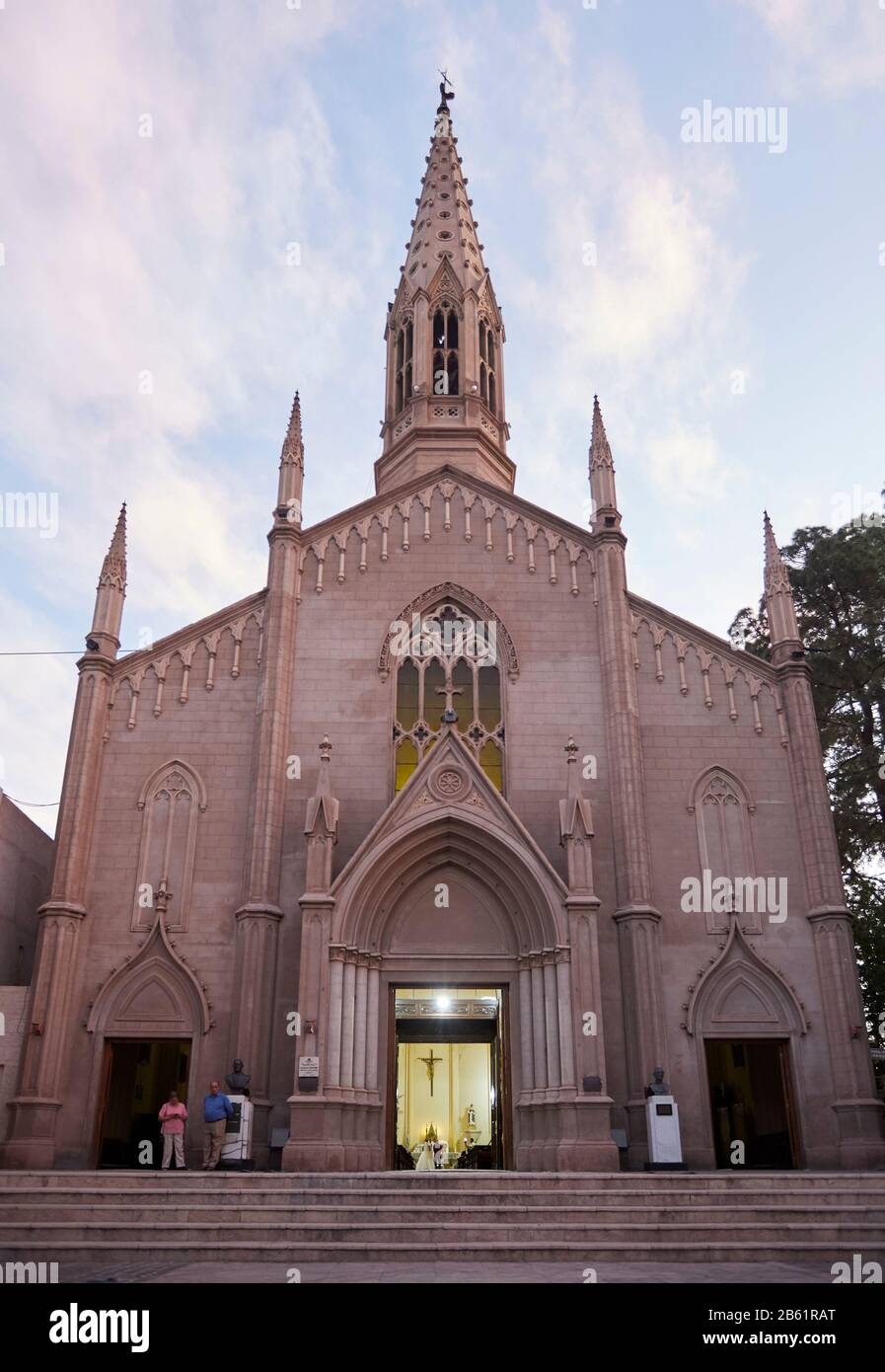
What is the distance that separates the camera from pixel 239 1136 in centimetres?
1823

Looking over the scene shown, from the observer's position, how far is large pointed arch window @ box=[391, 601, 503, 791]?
23359mm

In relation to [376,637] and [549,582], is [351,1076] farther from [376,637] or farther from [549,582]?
[549,582]

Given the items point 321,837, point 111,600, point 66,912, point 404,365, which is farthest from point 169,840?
point 404,365

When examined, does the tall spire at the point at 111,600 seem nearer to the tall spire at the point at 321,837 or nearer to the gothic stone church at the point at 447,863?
the gothic stone church at the point at 447,863

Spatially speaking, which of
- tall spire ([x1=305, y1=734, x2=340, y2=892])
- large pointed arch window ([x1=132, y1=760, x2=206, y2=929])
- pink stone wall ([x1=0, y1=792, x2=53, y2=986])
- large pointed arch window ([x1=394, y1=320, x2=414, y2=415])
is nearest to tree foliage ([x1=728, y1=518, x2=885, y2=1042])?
large pointed arch window ([x1=394, y1=320, x2=414, y2=415])

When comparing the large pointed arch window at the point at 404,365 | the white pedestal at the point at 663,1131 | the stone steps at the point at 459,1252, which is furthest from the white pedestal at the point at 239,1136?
the large pointed arch window at the point at 404,365

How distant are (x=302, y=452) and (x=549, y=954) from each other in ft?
47.7

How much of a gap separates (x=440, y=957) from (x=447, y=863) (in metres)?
2.00

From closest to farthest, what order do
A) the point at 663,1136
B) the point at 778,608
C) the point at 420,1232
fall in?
the point at 420,1232
the point at 663,1136
the point at 778,608

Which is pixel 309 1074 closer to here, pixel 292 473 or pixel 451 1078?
pixel 451 1078

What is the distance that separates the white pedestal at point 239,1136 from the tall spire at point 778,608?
15.2 m

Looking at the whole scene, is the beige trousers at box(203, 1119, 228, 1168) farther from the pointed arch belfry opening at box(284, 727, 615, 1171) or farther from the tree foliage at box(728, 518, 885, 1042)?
the tree foliage at box(728, 518, 885, 1042)

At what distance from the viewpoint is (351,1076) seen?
19391mm

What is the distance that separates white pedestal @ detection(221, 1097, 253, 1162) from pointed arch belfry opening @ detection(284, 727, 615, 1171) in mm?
886
